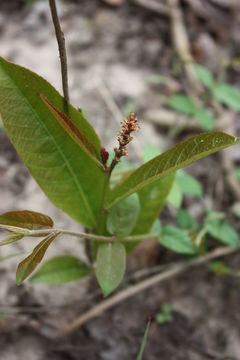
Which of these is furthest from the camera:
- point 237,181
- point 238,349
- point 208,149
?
point 237,181

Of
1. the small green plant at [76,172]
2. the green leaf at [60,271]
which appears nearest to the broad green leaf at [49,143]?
the small green plant at [76,172]

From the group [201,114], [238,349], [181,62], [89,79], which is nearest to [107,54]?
[89,79]

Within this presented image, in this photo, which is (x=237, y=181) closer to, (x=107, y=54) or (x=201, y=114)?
(x=201, y=114)

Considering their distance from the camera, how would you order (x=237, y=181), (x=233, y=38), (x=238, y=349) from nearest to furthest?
(x=238, y=349), (x=237, y=181), (x=233, y=38)

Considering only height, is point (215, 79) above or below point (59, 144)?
above

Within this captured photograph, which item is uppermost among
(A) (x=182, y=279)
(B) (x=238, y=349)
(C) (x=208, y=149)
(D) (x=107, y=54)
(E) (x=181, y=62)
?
(D) (x=107, y=54)

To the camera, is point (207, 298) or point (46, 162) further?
point (207, 298)

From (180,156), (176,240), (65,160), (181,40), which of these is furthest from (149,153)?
(181,40)

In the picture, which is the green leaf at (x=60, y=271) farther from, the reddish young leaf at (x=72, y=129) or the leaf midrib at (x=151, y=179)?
the reddish young leaf at (x=72, y=129)
